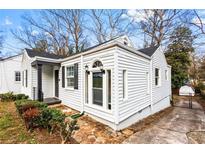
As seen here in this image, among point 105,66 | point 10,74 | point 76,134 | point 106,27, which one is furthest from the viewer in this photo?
point 10,74

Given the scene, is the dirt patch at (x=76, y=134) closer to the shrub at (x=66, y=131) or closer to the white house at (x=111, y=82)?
the shrub at (x=66, y=131)

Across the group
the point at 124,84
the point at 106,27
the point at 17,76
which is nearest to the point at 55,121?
the point at 124,84

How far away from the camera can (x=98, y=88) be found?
5223 mm

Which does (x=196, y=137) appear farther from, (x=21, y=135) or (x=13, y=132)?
(x=13, y=132)

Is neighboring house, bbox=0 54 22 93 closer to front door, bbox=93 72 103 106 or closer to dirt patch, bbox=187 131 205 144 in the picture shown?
front door, bbox=93 72 103 106

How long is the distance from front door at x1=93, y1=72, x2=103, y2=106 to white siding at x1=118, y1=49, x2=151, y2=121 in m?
0.77

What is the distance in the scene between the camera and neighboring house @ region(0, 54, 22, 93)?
1189 centimetres

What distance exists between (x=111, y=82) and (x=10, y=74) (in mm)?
10675

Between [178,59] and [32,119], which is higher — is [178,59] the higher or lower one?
the higher one

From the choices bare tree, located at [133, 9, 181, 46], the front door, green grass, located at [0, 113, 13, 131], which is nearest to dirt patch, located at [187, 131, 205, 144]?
the front door

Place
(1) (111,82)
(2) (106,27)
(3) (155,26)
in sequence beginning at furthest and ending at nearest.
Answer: (3) (155,26), (2) (106,27), (1) (111,82)
